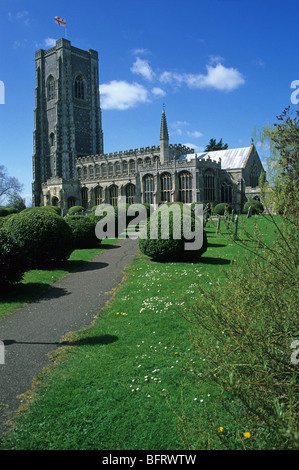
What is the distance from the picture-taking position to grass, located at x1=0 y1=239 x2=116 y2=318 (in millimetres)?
8352

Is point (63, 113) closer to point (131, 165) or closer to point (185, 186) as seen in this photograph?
point (131, 165)

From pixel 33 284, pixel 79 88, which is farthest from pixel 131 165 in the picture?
pixel 33 284

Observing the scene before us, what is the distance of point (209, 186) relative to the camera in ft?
126

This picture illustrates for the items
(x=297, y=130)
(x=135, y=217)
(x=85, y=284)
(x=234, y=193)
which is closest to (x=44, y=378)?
(x=85, y=284)

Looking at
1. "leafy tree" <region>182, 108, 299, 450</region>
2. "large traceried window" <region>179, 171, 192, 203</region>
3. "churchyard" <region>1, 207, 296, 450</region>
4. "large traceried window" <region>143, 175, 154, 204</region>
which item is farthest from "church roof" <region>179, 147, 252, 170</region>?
"leafy tree" <region>182, 108, 299, 450</region>

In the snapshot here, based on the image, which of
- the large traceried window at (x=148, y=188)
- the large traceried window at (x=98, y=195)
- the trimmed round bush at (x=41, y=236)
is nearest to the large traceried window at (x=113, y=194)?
the large traceried window at (x=98, y=195)

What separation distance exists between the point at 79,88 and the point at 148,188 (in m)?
29.0

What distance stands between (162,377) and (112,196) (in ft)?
145

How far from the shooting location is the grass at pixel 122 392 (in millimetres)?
3420

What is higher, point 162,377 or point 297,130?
point 297,130

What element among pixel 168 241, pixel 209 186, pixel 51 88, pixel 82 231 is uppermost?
pixel 51 88

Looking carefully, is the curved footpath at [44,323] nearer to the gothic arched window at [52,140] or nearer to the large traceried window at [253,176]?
the large traceried window at [253,176]
